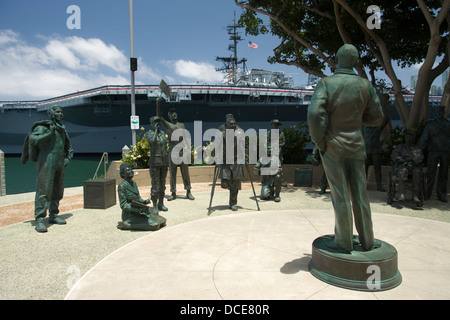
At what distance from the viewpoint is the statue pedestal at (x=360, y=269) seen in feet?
10.7

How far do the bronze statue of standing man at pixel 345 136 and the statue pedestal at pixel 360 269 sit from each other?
18 centimetres

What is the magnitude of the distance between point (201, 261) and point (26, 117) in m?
40.0

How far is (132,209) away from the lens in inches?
222

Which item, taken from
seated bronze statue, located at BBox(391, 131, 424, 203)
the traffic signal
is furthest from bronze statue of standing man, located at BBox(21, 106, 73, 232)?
seated bronze statue, located at BBox(391, 131, 424, 203)

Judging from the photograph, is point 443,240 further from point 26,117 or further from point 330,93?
point 26,117

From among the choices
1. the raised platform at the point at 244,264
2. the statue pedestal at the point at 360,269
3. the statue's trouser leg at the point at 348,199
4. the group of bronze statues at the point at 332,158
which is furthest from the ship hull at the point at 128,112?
the statue pedestal at the point at 360,269

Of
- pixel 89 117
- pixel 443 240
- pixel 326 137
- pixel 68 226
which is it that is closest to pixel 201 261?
pixel 326 137

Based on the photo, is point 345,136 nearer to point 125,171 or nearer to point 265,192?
point 125,171

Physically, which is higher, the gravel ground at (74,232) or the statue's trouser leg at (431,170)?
the statue's trouser leg at (431,170)

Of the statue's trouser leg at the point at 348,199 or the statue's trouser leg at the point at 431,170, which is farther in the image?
the statue's trouser leg at the point at 431,170

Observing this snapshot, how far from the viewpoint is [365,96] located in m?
3.51

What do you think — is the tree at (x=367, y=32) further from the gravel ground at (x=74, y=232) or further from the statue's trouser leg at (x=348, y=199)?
the statue's trouser leg at (x=348, y=199)

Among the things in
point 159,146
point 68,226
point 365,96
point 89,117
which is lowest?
point 68,226

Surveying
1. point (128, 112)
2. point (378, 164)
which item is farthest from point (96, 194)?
point (128, 112)
